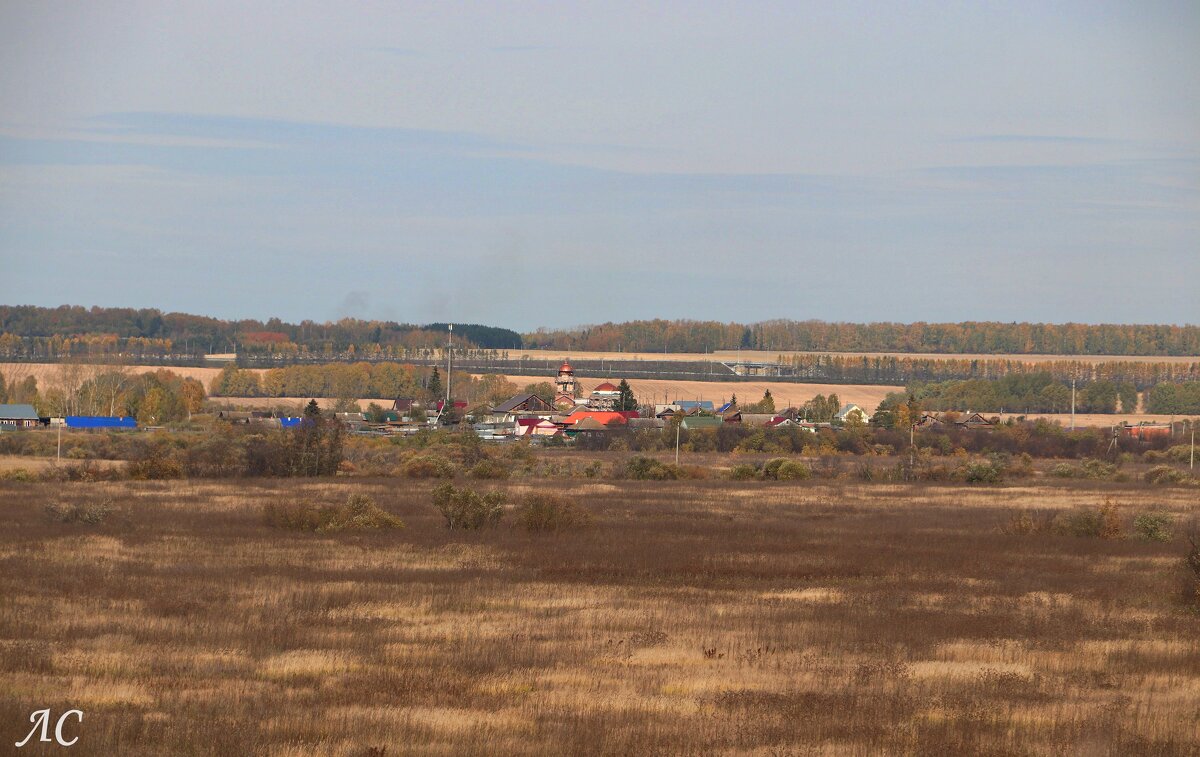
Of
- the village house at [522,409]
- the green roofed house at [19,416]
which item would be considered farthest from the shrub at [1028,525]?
the green roofed house at [19,416]

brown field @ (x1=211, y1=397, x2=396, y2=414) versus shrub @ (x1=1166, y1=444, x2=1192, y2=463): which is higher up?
shrub @ (x1=1166, y1=444, x2=1192, y2=463)

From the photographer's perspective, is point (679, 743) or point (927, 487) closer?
point (679, 743)

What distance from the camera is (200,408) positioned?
452 feet

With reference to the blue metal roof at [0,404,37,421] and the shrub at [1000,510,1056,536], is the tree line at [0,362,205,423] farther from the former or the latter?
the shrub at [1000,510,1056,536]

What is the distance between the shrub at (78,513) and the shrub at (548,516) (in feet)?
36.9

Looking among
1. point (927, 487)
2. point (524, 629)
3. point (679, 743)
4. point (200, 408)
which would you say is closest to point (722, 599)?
point (524, 629)

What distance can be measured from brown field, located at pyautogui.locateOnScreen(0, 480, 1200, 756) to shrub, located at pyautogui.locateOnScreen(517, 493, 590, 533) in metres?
0.60

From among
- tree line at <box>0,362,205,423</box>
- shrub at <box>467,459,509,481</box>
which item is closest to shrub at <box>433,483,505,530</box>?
shrub at <box>467,459,509,481</box>

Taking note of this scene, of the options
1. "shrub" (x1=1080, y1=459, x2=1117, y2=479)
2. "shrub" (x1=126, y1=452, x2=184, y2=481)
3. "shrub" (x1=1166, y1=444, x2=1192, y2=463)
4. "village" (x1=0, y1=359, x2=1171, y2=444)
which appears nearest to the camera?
"shrub" (x1=126, y1=452, x2=184, y2=481)

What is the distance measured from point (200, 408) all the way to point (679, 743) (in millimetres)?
130597

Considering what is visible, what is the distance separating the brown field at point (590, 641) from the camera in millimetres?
14516

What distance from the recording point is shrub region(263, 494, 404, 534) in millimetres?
36344

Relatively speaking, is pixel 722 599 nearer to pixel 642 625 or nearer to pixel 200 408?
pixel 642 625

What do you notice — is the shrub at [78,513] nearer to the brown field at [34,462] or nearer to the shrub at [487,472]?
the brown field at [34,462]
